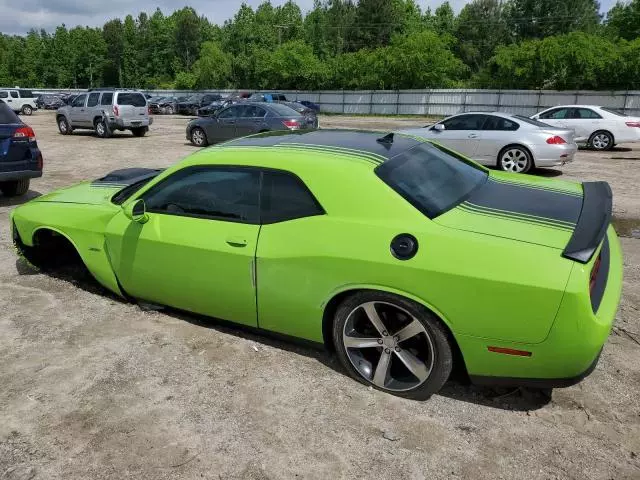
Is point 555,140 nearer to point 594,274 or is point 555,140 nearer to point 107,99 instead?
point 594,274

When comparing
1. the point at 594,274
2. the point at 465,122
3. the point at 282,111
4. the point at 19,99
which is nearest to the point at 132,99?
the point at 282,111

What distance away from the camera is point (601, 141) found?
630 inches

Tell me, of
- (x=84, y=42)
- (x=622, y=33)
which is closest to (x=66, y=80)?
(x=84, y=42)

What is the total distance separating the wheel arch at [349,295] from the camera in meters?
2.84

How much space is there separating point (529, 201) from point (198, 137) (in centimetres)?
1489

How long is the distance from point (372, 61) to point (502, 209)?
45389 millimetres

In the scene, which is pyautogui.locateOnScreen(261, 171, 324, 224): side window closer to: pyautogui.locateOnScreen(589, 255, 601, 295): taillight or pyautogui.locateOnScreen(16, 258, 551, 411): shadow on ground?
pyautogui.locateOnScreen(16, 258, 551, 411): shadow on ground

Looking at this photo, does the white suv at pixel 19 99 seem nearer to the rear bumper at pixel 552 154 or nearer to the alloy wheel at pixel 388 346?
the rear bumper at pixel 552 154

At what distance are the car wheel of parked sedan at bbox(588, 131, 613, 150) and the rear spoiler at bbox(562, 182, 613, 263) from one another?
46.2 feet

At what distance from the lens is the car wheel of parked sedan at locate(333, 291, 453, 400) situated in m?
2.92

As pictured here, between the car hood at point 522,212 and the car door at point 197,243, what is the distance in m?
1.31

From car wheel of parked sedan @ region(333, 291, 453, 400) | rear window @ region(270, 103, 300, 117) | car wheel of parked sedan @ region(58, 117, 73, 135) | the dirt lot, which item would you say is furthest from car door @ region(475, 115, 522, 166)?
car wheel of parked sedan @ region(58, 117, 73, 135)

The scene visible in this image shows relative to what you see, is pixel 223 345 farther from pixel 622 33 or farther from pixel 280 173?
pixel 622 33

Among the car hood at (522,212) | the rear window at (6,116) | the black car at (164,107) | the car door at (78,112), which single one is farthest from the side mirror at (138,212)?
the black car at (164,107)
